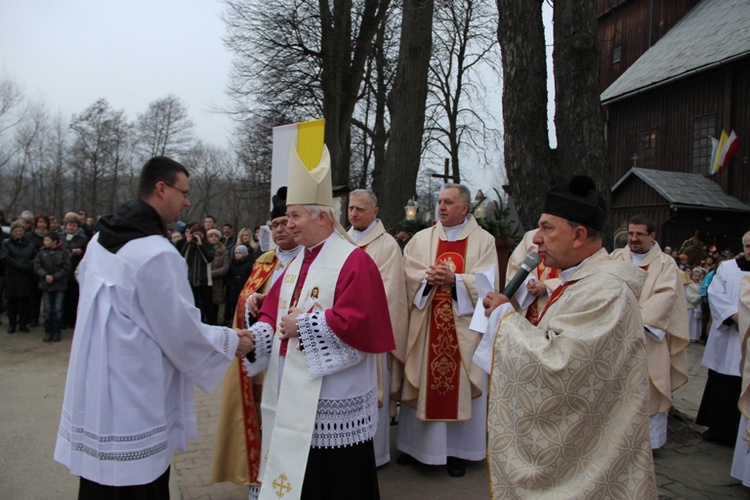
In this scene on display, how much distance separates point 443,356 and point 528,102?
3211 millimetres

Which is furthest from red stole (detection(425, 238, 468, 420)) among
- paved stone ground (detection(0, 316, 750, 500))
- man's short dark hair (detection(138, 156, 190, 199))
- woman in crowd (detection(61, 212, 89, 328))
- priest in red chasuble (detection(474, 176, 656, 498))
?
woman in crowd (detection(61, 212, 89, 328))

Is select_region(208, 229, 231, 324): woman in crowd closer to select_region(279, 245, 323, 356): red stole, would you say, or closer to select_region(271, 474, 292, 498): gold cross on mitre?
select_region(279, 245, 323, 356): red stole

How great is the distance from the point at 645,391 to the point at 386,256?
2754 mm

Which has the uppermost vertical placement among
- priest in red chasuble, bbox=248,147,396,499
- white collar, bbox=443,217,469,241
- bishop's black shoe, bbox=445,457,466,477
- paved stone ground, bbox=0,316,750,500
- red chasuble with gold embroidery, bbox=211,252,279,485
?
white collar, bbox=443,217,469,241

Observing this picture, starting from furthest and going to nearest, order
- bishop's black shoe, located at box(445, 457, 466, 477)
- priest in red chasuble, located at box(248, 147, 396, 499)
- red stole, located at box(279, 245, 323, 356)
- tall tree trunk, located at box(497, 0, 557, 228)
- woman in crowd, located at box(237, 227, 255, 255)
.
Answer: woman in crowd, located at box(237, 227, 255, 255) → tall tree trunk, located at box(497, 0, 557, 228) → bishop's black shoe, located at box(445, 457, 466, 477) → red stole, located at box(279, 245, 323, 356) → priest in red chasuble, located at box(248, 147, 396, 499)

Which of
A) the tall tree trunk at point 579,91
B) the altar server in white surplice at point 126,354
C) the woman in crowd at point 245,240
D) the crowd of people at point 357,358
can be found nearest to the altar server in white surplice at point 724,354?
the crowd of people at point 357,358

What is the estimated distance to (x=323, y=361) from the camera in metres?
3.00

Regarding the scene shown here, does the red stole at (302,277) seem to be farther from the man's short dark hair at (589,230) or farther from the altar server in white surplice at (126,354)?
the man's short dark hair at (589,230)

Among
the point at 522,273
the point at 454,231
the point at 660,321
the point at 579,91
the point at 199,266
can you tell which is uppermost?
the point at 579,91

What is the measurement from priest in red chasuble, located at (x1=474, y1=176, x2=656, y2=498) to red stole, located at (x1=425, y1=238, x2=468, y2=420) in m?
2.27

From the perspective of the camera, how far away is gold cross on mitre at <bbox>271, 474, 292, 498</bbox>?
3.03 metres

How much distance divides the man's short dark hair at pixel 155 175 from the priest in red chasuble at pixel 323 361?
0.69m

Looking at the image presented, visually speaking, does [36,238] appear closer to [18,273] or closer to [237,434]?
[18,273]

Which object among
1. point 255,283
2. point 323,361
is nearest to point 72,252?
point 255,283
